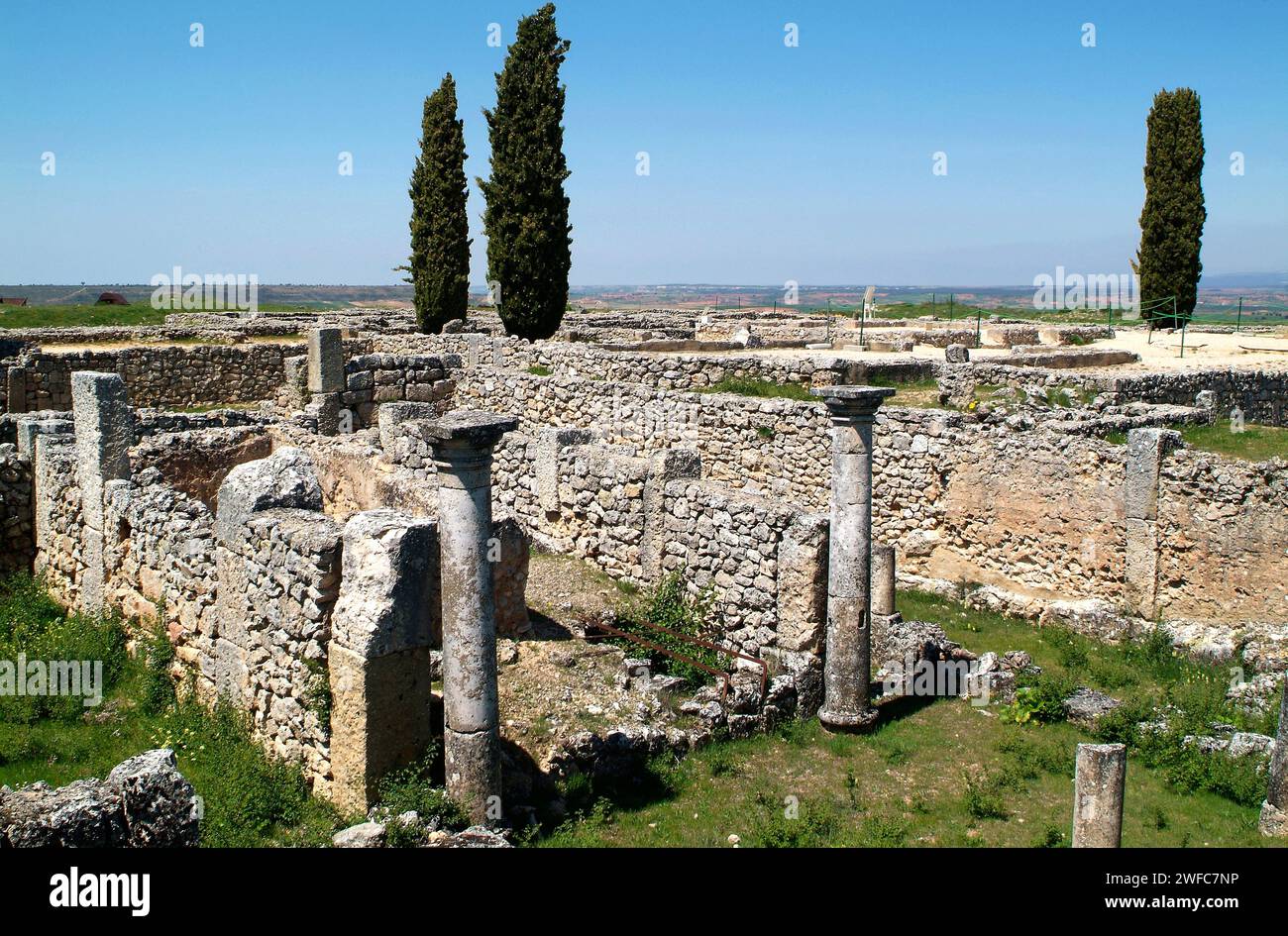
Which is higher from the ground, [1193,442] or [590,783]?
[1193,442]

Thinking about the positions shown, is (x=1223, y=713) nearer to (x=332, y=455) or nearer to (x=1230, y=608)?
(x=1230, y=608)

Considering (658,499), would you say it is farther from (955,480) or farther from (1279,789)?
(1279,789)

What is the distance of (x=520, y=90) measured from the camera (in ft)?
94.1

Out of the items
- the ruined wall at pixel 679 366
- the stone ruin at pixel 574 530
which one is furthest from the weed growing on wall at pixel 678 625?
the ruined wall at pixel 679 366

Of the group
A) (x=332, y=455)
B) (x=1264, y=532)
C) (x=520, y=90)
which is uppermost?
(x=520, y=90)

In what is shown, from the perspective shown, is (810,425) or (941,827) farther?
(810,425)

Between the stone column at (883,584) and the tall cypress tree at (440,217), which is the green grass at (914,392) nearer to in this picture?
the stone column at (883,584)

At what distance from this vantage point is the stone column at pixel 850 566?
30.8 feet

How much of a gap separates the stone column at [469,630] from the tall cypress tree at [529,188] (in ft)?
76.6

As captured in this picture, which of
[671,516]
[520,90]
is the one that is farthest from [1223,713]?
[520,90]

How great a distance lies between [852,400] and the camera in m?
9.23
